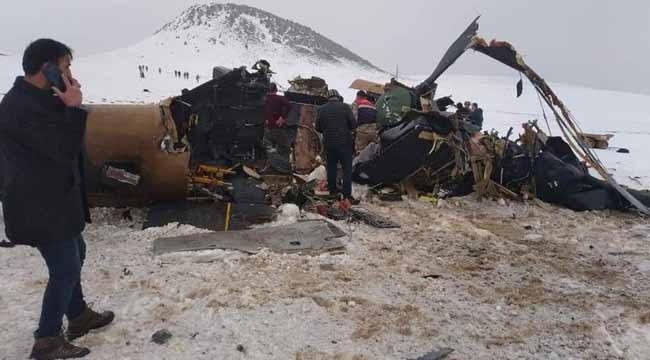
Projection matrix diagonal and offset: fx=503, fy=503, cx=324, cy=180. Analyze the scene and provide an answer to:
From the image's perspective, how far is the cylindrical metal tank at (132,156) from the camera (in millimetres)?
5602

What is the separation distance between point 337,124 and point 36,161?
4.91 m

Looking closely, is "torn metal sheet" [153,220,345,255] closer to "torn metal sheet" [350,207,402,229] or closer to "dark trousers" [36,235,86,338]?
"torn metal sheet" [350,207,402,229]

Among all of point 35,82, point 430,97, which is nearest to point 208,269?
point 35,82

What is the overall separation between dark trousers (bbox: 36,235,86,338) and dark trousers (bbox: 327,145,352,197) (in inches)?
181

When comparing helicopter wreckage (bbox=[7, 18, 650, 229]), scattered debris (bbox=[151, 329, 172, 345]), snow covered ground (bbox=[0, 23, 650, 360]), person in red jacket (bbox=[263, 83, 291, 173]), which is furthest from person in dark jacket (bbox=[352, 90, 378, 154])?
scattered debris (bbox=[151, 329, 172, 345])

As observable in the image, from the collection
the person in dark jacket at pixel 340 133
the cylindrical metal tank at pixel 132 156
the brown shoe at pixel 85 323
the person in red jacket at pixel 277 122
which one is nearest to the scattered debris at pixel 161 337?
the brown shoe at pixel 85 323

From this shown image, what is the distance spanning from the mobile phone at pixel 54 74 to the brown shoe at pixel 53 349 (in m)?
1.44

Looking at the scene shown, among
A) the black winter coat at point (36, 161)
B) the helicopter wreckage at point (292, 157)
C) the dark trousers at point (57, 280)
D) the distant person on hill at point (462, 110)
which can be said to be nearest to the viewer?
the black winter coat at point (36, 161)

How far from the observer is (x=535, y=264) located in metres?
4.99

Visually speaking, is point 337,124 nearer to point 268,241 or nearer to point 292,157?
point 292,157

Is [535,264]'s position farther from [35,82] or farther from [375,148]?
[35,82]

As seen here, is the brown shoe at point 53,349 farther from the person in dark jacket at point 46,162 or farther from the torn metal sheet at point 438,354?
the torn metal sheet at point 438,354

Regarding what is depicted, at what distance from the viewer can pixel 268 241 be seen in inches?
203

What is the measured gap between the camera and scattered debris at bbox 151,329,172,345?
126 inches
